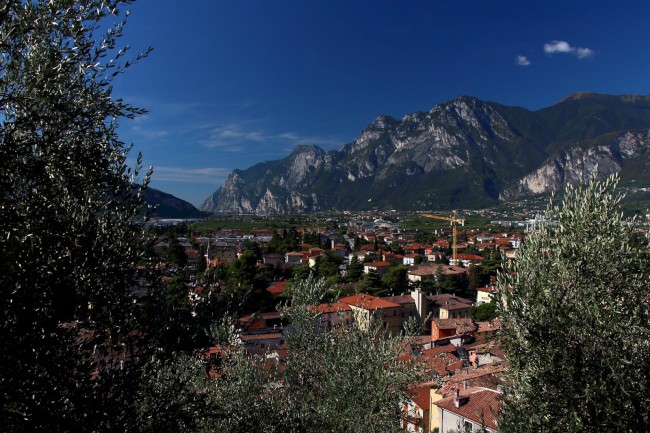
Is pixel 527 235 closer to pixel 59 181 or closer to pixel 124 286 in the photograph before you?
pixel 124 286

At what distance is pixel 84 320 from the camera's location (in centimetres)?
411

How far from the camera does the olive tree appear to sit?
3.71m

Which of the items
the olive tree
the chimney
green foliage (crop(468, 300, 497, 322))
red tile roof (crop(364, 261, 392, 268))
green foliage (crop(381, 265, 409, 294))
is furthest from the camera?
red tile roof (crop(364, 261, 392, 268))

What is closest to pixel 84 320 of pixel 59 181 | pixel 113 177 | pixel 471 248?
pixel 59 181

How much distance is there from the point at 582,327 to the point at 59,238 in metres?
6.30

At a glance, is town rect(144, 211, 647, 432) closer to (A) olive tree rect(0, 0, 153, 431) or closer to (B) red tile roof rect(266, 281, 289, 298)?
(B) red tile roof rect(266, 281, 289, 298)

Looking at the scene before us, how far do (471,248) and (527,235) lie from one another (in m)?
79.0

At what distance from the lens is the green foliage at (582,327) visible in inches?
201

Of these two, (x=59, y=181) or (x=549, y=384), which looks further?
(x=549, y=384)

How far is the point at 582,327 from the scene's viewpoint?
18.0 feet

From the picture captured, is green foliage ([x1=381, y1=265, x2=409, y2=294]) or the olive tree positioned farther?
green foliage ([x1=381, y1=265, x2=409, y2=294])

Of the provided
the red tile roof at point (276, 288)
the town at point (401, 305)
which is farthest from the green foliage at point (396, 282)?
the red tile roof at point (276, 288)

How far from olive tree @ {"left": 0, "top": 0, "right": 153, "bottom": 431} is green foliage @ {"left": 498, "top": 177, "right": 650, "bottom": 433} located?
16.4 feet

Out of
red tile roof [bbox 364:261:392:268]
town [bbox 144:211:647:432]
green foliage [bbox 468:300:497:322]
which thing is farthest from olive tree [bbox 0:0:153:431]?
red tile roof [bbox 364:261:392:268]
